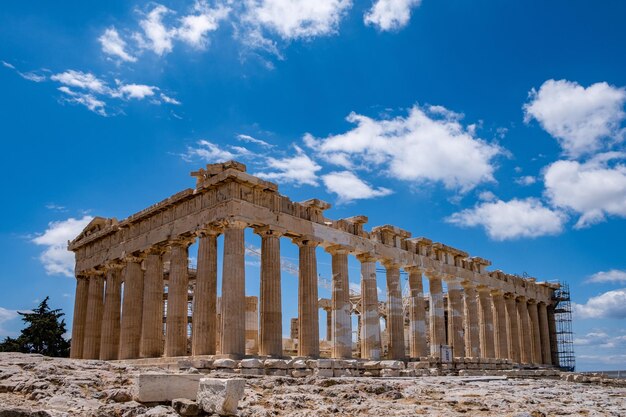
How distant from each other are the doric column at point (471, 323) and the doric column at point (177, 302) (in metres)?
20.2

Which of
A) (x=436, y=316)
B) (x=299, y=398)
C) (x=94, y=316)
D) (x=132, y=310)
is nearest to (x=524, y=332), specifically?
(x=436, y=316)

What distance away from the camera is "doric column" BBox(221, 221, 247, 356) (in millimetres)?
24906

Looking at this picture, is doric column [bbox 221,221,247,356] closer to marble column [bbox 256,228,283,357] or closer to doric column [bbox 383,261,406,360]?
marble column [bbox 256,228,283,357]

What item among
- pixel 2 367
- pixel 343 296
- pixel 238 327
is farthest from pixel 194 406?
pixel 343 296

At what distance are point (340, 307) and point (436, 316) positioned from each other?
9620mm

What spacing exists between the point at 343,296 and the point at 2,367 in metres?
18.8

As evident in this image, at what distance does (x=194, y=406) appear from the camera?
11.3 metres

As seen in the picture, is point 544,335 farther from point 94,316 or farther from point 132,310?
point 94,316

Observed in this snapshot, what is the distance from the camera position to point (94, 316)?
35438 mm

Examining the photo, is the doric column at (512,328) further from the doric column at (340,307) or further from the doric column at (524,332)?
the doric column at (340,307)

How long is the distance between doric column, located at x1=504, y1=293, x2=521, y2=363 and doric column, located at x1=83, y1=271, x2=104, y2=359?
92.0 ft

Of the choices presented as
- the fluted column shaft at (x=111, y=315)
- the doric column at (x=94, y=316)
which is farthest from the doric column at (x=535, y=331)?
the doric column at (x=94, y=316)

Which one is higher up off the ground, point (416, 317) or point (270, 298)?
point (270, 298)

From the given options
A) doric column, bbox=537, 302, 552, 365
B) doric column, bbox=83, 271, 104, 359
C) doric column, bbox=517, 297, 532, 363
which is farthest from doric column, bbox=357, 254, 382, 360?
doric column, bbox=537, 302, 552, 365
